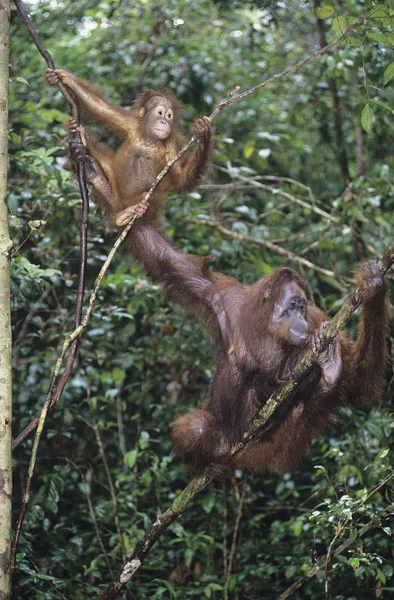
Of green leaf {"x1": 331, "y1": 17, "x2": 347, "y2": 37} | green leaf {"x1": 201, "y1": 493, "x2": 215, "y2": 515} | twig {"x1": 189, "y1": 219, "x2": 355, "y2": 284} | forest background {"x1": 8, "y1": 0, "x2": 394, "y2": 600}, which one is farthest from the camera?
twig {"x1": 189, "y1": 219, "x2": 355, "y2": 284}

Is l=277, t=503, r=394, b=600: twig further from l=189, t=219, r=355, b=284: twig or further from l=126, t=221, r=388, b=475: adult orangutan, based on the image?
l=189, t=219, r=355, b=284: twig

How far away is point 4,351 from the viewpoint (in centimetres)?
241

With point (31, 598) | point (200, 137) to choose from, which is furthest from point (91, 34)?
point (31, 598)

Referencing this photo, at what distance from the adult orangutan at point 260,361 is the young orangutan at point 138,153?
23cm

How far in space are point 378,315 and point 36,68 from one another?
4.46 meters

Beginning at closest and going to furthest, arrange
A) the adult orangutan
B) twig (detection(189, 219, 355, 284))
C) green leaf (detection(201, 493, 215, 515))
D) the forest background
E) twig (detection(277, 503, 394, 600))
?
twig (detection(277, 503, 394, 600))
the adult orangutan
the forest background
green leaf (detection(201, 493, 215, 515))
twig (detection(189, 219, 355, 284))

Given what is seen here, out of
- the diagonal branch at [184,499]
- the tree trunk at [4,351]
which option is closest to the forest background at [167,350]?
the tree trunk at [4,351]

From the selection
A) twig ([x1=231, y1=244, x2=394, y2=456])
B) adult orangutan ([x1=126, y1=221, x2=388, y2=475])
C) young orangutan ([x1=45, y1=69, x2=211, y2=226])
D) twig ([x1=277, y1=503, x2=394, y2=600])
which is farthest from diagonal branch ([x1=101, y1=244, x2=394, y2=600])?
young orangutan ([x1=45, y1=69, x2=211, y2=226])

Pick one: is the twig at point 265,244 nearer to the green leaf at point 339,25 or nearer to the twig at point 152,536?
the green leaf at point 339,25

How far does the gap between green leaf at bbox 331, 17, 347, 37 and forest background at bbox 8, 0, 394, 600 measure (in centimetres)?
2

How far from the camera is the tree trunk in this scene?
2287 mm

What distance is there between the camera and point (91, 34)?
21.7ft

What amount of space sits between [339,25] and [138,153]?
1414 millimetres

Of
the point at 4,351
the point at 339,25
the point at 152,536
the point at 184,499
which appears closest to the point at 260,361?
the point at 184,499
